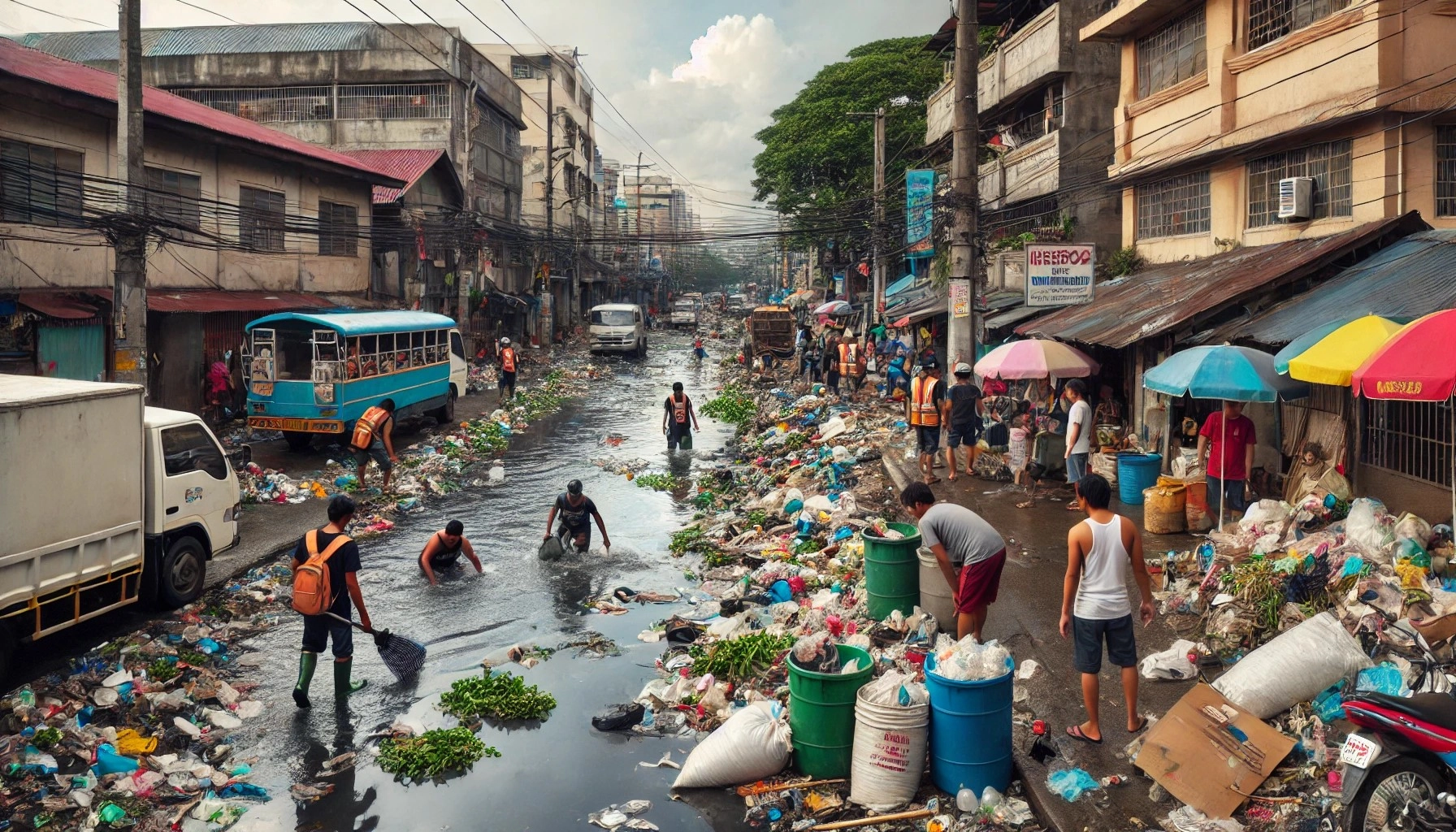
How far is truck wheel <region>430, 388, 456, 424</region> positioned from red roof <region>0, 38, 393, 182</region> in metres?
7.38

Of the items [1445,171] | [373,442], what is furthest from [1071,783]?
[373,442]

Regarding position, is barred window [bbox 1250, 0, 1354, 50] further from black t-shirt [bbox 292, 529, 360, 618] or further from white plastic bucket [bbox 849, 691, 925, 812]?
black t-shirt [bbox 292, 529, 360, 618]

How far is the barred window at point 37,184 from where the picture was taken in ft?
56.6

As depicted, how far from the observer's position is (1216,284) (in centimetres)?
1298

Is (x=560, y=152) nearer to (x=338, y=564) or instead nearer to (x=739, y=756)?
(x=338, y=564)

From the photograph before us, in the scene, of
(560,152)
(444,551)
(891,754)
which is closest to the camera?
(891,754)

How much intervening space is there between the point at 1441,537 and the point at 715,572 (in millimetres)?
6936

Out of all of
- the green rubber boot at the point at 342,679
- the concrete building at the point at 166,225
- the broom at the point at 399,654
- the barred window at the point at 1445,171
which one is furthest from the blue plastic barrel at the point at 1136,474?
the concrete building at the point at 166,225

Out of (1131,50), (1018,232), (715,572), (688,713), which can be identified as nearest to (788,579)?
(715,572)

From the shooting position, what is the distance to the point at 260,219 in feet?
82.1

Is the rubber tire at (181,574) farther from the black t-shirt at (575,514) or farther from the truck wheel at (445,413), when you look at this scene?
the truck wheel at (445,413)

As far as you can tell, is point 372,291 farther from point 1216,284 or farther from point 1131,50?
point 1216,284

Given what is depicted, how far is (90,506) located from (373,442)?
24.4 ft

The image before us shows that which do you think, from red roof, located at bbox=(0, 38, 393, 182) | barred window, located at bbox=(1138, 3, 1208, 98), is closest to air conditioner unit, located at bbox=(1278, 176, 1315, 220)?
barred window, located at bbox=(1138, 3, 1208, 98)
